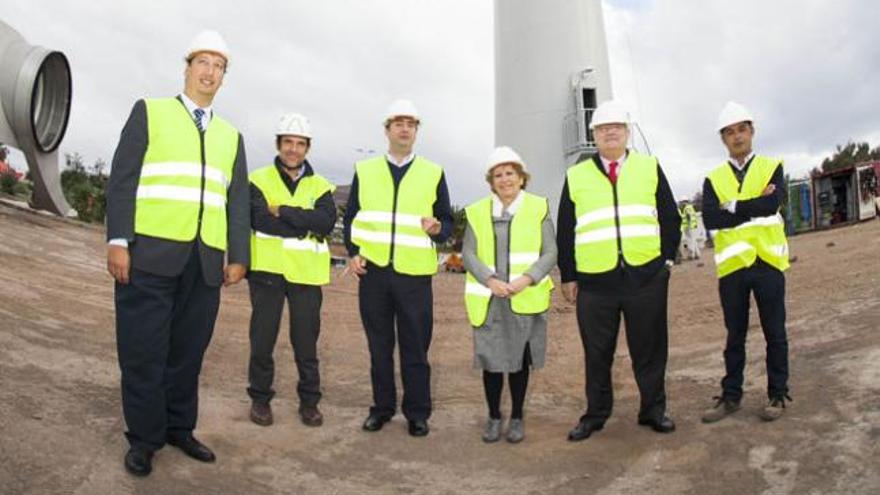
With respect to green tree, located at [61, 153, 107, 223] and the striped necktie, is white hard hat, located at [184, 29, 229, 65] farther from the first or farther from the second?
green tree, located at [61, 153, 107, 223]

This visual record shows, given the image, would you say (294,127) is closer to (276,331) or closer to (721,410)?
(276,331)

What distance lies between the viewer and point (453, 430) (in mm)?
5117

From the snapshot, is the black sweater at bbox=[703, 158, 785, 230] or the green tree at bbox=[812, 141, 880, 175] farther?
the green tree at bbox=[812, 141, 880, 175]

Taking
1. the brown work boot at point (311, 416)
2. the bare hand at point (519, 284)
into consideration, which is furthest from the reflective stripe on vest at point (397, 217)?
the brown work boot at point (311, 416)

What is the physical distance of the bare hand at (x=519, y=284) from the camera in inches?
189

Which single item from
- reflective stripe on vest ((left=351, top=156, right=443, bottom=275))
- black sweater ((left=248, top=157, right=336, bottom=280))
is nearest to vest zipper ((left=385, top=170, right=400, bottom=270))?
reflective stripe on vest ((left=351, top=156, right=443, bottom=275))

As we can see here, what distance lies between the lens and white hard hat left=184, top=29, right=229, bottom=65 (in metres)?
4.18

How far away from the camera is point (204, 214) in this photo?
4.05 meters

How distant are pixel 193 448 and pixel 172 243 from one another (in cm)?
117

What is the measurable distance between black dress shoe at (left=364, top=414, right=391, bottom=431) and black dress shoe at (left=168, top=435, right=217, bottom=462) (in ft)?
3.76

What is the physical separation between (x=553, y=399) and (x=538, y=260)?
1680 mm

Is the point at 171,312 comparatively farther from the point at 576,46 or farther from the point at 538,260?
the point at 576,46

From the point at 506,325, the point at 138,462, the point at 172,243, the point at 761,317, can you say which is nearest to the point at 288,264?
the point at 172,243

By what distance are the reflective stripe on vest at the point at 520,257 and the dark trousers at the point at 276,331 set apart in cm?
111
